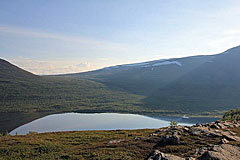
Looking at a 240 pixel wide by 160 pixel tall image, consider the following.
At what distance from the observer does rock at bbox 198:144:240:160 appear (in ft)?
53.2

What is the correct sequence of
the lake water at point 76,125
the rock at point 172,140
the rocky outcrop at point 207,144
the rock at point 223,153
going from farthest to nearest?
the lake water at point 76,125, the rock at point 172,140, the rocky outcrop at point 207,144, the rock at point 223,153

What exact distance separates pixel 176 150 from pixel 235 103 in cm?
20348

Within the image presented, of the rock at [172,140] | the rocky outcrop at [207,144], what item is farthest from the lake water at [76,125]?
the rock at [172,140]

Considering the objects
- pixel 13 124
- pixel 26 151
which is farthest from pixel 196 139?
pixel 13 124

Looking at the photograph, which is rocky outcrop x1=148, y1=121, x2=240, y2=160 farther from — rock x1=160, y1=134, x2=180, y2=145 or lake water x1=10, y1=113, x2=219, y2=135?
lake water x1=10, y1=113, x2=219, y2=135

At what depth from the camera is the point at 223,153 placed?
17.2 metres

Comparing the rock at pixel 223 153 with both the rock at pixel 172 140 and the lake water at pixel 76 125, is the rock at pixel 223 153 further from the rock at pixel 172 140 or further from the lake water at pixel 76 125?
the lake water at pixel 76 125

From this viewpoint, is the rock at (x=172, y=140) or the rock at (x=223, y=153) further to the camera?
the rock at (x=172, y=140)

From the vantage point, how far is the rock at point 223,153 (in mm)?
16219

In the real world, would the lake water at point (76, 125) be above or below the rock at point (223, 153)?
below

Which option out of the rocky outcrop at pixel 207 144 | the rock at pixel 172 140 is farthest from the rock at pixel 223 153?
the rock at pixel 172 140

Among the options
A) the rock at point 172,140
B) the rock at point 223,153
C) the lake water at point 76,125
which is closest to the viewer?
the rock at point 223,153

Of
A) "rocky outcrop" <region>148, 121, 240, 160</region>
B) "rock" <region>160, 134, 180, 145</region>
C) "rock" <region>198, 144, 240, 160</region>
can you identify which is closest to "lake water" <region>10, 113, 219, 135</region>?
"rocky outcrop" <region>148, 121, 240, 160</region>

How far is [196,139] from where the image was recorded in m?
23.9
